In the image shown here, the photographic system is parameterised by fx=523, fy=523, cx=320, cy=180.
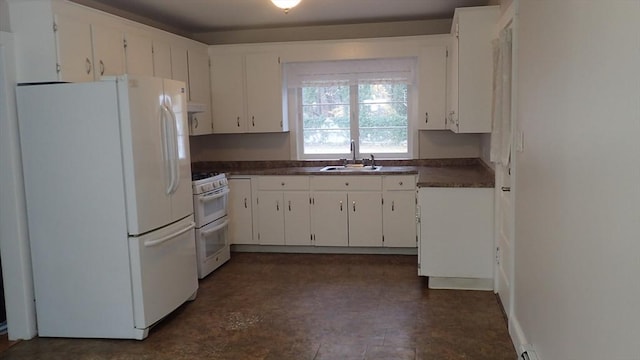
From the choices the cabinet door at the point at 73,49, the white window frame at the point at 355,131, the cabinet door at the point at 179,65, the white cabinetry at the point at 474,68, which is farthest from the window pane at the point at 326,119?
the cabinet door at the point at 73,49

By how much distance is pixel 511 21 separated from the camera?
122 inches

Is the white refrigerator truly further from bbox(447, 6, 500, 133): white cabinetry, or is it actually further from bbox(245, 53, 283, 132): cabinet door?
bbox(447, 6, 500, 133): white cabinetry

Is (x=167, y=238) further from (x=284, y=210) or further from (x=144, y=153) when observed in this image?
(x=284, y=210)

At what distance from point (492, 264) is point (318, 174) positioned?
1868 mm

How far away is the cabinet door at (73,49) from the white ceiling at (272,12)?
967 millimetres

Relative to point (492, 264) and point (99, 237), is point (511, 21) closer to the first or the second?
point (492, 264)

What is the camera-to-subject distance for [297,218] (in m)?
5.19

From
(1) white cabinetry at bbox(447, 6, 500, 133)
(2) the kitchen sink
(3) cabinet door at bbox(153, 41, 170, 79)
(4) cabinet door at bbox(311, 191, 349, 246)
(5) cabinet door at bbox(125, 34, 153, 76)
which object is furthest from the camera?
(2) the kitchen sink

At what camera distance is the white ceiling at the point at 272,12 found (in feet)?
14.4

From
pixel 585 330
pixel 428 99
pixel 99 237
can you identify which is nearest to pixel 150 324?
pixel 99 237

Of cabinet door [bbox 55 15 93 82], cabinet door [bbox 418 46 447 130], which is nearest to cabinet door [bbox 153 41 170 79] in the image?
cabinet door [bbox 55 15 93 82]

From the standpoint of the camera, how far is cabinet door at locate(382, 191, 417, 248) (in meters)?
4.98

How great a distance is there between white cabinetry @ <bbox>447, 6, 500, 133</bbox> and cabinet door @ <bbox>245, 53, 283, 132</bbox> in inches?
78.6

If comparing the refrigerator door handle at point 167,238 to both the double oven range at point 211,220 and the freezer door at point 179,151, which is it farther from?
the double oven range at point 211,220
